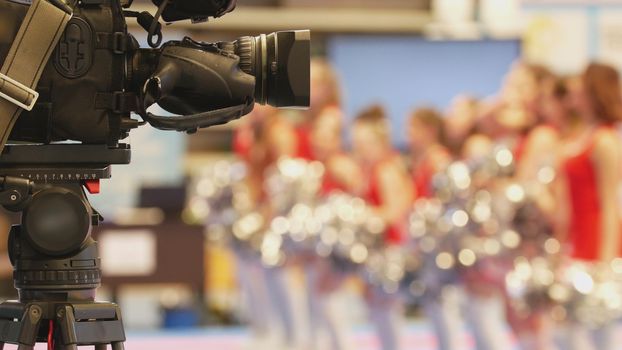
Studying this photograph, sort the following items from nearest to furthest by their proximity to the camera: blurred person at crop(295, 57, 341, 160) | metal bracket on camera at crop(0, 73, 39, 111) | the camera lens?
metal bracket on camera at crop(0, 73, 39, 111) < the camera lens < blurred person at crop(295, 57, 341, 160)

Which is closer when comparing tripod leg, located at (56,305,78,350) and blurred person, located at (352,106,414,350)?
tripod leg, located at (56,305,78,350)

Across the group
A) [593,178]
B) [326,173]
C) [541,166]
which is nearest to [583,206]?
[593,178]

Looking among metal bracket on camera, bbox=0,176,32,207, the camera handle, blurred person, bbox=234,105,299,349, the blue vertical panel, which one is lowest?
blurred person, bbox=234,105,299,349

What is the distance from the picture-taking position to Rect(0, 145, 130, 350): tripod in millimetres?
2455

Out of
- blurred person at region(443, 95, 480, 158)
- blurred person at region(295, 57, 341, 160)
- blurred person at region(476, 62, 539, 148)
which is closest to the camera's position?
blurred person at region(476, 62, 539, 148)

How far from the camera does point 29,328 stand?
2.47m

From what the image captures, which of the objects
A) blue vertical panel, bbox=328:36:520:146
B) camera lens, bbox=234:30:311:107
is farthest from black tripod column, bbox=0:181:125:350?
blue vertical panel, bbox=328:36:520:146

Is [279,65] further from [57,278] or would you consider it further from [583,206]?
[583,206]

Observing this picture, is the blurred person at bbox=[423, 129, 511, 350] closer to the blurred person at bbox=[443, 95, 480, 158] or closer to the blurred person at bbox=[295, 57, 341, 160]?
the blurred person at bbox=[443, 95, 480, 158]

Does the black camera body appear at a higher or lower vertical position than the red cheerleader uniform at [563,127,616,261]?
higher

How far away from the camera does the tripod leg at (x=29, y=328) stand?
97.0 inches

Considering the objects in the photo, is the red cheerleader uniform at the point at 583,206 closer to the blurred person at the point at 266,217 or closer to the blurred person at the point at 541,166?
the blurred person at the point at 541,166

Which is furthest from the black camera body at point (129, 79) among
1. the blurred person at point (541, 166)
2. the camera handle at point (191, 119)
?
the blurred person at point (541, 166)

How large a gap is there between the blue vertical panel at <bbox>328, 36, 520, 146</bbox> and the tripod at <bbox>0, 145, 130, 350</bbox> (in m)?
8.27
